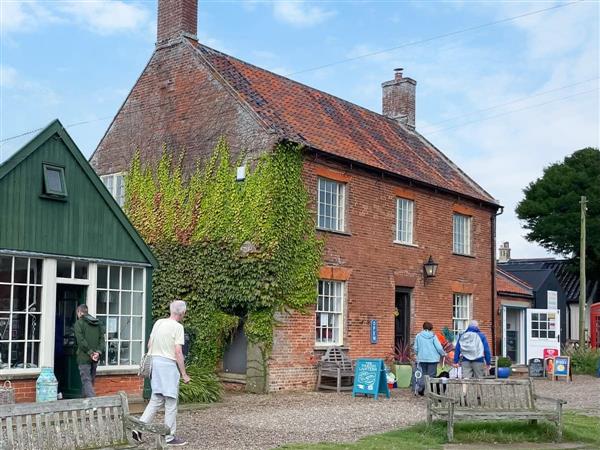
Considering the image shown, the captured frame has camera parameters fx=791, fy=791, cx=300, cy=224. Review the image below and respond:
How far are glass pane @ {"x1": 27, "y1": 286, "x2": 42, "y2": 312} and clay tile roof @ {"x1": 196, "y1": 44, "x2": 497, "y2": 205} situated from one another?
685cm

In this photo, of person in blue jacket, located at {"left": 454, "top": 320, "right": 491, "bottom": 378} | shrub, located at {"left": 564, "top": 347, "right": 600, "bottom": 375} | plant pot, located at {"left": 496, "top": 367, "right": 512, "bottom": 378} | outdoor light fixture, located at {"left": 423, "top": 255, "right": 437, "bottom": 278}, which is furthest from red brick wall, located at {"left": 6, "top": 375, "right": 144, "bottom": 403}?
shrub, located at {"left": 564, "top": 347, "right": 600, "bottom": 375}

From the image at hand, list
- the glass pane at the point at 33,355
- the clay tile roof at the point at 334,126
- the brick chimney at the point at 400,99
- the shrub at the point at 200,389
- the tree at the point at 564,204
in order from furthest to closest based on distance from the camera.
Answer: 1. the tree at the point at 564,204
2. the brick chimney at the point at 400,99
3. the clay tile roof at the point at 334,126
4. the shrub at the point at 200,389
5. the glass pane at the point at 33,355

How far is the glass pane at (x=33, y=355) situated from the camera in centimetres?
1373

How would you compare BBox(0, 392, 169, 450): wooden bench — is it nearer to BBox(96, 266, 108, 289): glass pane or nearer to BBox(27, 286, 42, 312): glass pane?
BBox(27, 286, 42, 312): glass pane

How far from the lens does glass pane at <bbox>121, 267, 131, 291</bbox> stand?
51.0 ft

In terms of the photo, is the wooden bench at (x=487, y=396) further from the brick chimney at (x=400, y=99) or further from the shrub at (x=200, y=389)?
the brick chimney at (x=400, y=99)

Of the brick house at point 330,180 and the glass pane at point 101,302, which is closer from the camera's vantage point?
the glass pane at point 101,302

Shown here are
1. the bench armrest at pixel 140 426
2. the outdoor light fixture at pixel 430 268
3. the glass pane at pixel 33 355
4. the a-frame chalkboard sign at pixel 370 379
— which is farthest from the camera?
the outdoor light fixture at pixel 430 268

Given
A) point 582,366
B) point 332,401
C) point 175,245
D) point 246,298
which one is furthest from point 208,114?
point 582,366

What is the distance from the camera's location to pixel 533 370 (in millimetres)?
24406

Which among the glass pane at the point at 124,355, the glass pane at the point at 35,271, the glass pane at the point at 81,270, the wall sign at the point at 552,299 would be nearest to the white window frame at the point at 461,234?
the wall sign at the point at 552,299

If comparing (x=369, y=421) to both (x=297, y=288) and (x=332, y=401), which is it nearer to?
(x=332, y=401)

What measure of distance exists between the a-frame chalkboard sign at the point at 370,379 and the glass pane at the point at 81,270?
6.36 meters

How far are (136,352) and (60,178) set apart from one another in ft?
12.5
